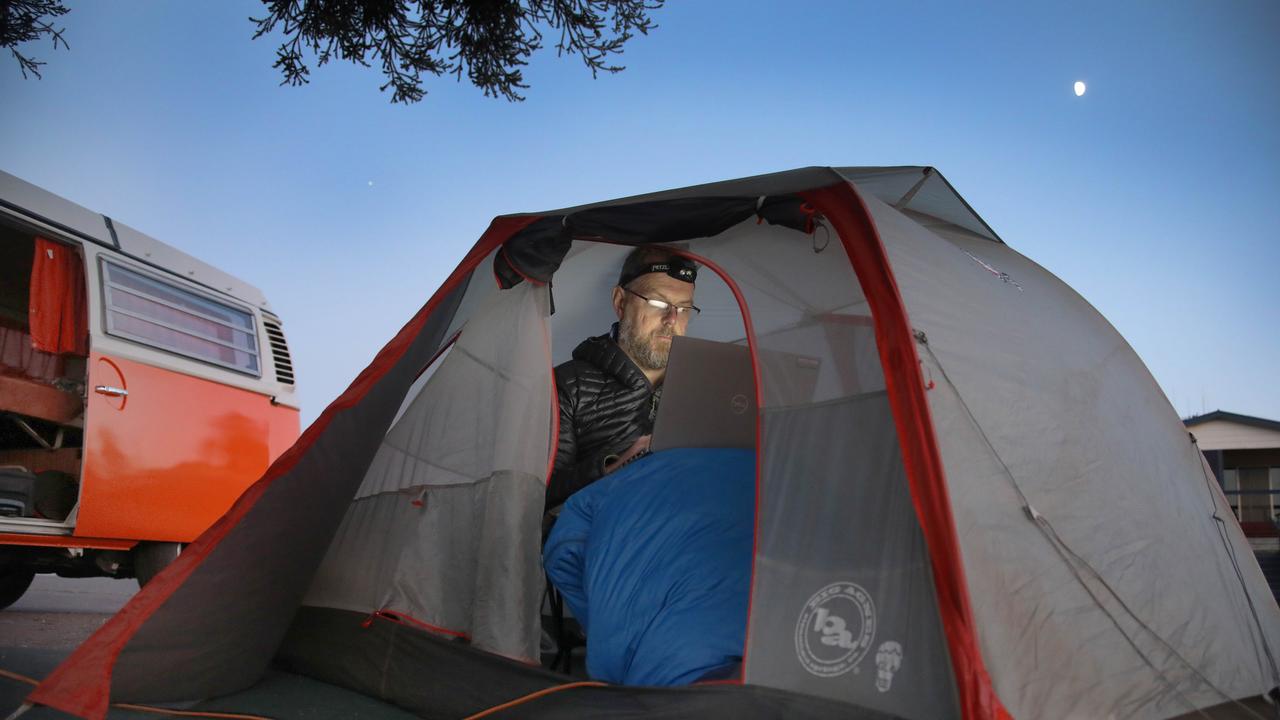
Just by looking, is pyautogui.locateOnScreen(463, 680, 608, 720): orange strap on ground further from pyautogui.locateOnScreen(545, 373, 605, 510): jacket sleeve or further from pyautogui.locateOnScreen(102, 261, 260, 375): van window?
pyautogui.locateOnScreen(102, 261, 260, 375): van window

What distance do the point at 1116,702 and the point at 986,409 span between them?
33.7 inches

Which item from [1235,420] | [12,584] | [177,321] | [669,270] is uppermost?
[1235,420]

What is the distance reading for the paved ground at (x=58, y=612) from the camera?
489 cm

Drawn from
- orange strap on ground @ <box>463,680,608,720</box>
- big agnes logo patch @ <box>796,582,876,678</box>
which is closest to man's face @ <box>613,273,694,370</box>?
orange strap on ground @ <box>463,680,608,720</box>

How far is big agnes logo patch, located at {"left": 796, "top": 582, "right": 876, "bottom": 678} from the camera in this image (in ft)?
8.16

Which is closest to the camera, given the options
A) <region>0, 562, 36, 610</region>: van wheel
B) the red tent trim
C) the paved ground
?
the red tent trim

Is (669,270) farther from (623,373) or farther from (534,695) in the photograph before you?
(534,695)

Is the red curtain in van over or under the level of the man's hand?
over

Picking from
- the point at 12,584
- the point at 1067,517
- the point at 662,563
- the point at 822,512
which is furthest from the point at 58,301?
the point at 1067,517

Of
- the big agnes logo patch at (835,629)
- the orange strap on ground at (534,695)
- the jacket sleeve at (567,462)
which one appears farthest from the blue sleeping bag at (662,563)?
the jacket sleeve at (567,462)

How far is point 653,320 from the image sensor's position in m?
4.34

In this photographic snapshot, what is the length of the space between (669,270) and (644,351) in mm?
395

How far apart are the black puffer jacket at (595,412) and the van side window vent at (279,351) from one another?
273 centimetres

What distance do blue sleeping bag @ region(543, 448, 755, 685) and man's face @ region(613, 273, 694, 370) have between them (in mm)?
997
